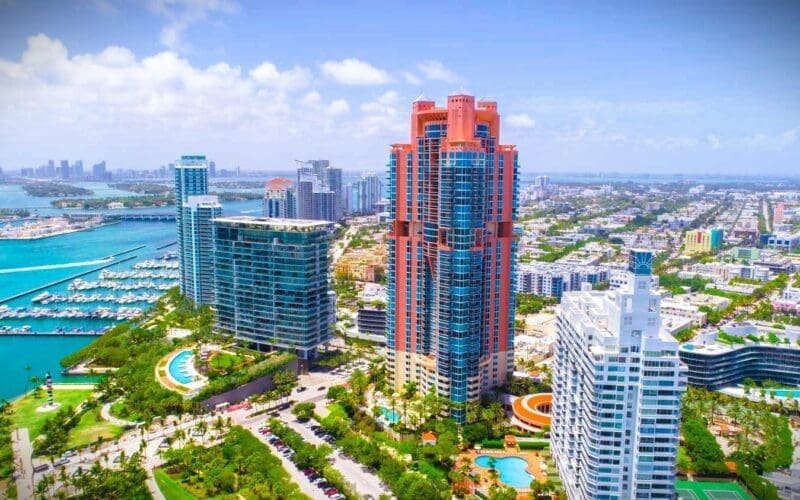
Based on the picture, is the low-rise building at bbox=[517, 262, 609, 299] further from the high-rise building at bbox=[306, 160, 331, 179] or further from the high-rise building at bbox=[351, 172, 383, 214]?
the high-rise building at bbox=[351, 172, 383, 214]

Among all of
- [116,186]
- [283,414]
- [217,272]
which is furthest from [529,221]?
[116,186]

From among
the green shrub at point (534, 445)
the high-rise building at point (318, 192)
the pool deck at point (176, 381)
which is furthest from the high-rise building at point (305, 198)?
the green shrub at point (534, 445)

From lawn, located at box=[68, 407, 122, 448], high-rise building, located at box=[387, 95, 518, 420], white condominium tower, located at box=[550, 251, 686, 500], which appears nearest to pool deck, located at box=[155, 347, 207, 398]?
lawn, located at box=[68, 407, 122, 448]

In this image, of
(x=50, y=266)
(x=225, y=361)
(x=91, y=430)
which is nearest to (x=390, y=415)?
(x=225, y=361)

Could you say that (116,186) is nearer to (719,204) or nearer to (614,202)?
(614,202)

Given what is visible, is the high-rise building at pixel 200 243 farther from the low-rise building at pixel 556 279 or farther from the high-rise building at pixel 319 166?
the high-rise building at pixel 319 166

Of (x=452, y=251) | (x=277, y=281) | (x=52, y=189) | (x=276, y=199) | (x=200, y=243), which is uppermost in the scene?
(x=52, y=189)

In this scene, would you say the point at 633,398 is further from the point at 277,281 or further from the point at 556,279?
the point at 556,279
